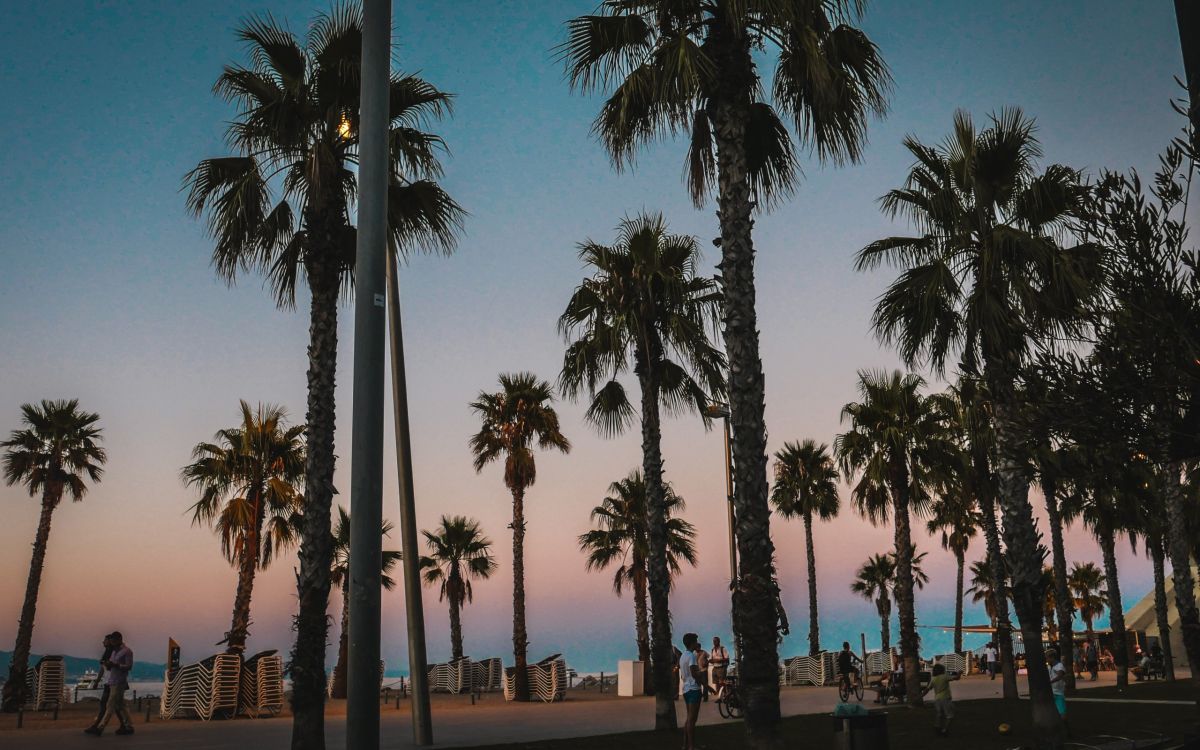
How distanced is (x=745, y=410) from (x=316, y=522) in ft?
20.0

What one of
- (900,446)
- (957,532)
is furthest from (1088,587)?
(900,446)

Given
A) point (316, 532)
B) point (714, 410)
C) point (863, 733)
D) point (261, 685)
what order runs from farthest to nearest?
point (261, 685) → point (714, 410) → point (316, 532) → point (863, 733)

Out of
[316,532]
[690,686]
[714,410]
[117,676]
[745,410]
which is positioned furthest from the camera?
[714,410]

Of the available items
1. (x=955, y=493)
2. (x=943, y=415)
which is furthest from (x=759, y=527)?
(x=955, y=493)

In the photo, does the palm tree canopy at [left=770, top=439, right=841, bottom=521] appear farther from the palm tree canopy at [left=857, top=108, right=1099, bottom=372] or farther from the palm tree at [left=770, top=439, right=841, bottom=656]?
the palm tree canopy at [left=857, top=108, right=1099, bottom=372]

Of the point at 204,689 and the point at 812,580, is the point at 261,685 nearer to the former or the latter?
the point at 204,689

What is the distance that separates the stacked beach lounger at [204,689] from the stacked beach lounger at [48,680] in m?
6.20

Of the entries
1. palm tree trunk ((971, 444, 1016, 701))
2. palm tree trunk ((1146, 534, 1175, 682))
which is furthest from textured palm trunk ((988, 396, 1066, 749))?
palm tree trunk ((1146, 534, 1175, 682))

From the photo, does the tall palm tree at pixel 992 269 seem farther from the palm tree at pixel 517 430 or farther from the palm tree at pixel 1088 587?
the palm tree at pixel 1088 587

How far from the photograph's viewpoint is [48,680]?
29.5 m

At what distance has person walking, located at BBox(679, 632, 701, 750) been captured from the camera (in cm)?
1408

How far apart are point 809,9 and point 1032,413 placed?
20.3ft

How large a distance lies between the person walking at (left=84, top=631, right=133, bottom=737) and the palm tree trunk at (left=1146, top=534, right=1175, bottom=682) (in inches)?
1432

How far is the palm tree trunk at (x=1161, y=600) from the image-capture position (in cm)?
3688
